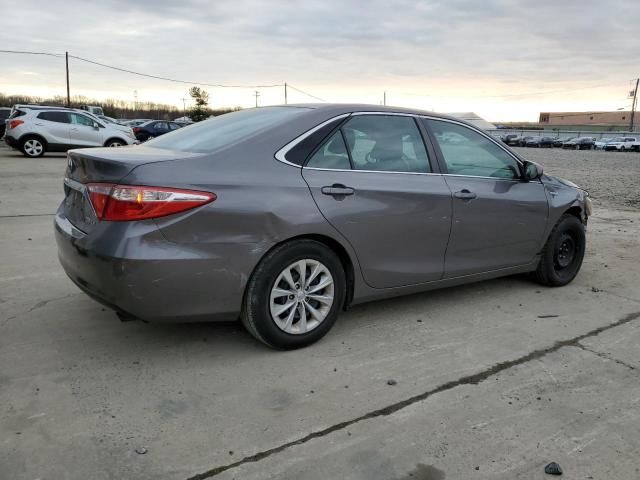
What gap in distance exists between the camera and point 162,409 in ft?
9.53

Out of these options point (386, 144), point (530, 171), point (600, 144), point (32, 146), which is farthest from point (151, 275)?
point (600, 144)

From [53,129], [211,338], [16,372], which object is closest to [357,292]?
[211,338]

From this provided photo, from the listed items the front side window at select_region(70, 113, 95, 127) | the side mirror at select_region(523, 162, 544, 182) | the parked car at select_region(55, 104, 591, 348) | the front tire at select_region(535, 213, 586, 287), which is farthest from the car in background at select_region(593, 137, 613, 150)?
the parked car at select_region(55, 104, 591, 348)

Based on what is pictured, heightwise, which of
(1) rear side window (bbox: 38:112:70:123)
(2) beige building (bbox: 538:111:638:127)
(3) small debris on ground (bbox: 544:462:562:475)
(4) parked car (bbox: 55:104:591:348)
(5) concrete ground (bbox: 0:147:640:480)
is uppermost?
(2) beige building (bbox: 538:111:638:127)

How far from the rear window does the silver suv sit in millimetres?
14972

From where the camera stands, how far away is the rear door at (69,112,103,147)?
17.7m

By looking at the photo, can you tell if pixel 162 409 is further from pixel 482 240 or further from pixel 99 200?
pixel 482 240

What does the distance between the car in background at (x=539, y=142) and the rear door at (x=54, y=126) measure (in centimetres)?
5319

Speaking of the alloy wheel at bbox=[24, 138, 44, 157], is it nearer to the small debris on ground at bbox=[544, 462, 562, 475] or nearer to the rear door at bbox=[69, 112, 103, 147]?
the rear door at bbox=[69, 112, 103, 147]

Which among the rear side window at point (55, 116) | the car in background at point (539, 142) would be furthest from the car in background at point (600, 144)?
the rear side window at point (55, 116)

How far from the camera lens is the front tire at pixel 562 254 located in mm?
5102

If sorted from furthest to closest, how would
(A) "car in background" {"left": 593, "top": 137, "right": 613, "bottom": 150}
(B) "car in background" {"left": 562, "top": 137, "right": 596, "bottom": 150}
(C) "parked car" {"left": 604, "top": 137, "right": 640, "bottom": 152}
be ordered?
(B) "car in background" {"left": 562, "top": 137, "right": 596, "bottom": 150}, (A) "car in background" {"left": 593, "top": 137, "right": 613, "bottom": 150}, (C) "parked car" {"left": 604, "top": 137, "right": 640, "bottom": 152}

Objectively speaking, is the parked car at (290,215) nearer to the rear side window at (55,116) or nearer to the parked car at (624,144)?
the rear side window at (55,116)

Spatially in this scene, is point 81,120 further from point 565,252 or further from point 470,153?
point 565,252
